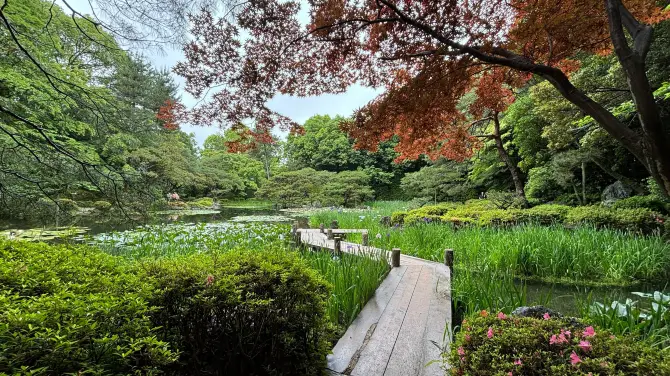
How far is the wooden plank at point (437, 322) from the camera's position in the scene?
6.81 feet

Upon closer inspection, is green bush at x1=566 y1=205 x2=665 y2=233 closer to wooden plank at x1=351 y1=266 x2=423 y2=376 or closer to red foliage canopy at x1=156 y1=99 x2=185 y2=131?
wooden plank at x1=351 y1=266 x2=423 y2=376

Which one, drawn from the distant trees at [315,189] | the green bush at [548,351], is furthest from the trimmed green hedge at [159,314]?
the distant trees at [315,189]

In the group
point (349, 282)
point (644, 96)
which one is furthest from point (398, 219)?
point (644, 96)

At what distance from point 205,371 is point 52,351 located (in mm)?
1004

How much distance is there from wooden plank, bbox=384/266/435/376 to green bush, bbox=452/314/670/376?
2.00 feet

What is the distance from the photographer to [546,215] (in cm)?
674

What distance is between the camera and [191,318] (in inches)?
67.1

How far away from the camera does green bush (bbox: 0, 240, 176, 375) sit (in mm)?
901

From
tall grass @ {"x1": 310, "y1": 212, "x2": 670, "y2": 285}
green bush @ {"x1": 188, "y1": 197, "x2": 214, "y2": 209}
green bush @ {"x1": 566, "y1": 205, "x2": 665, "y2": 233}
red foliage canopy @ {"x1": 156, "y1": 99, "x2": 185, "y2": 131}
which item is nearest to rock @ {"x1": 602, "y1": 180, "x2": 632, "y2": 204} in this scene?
green bush @ {"x1": 566, "y1": 205, "x2": 665, "y2": 233}

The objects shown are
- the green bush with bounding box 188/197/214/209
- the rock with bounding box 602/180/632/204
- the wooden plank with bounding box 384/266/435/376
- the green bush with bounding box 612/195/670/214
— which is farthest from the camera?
the green bush with bounding box 188/197/214/209

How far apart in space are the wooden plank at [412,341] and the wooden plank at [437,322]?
0.04 m

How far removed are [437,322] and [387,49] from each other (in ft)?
9.30

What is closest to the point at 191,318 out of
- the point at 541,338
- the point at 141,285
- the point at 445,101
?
the point at 141,285

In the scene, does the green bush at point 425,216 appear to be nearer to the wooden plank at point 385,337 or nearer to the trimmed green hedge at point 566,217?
the trimmed green hedge at point 566,217
